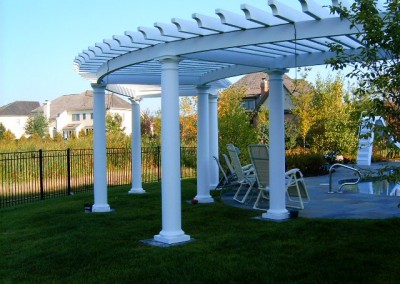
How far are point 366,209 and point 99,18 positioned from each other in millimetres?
6564

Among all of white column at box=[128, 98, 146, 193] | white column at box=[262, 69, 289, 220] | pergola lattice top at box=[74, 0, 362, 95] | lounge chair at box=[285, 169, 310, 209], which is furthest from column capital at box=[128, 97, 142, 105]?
white column at box=[262, 69, 289, 220]

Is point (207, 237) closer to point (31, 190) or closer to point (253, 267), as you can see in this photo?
point (253, 267)

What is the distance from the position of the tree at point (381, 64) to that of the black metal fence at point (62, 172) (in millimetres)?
10584

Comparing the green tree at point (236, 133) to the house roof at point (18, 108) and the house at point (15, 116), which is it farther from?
the house roof at point (18, 108)

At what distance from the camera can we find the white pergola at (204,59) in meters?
5.68

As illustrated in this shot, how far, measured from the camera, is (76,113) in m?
65.1

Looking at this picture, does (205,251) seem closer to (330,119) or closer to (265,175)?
(265,175)

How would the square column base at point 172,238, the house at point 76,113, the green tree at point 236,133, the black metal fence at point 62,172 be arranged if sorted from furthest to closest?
1. the house at point 76,113
2. the green tree at point 236,133
3. the black metal fence at point 62,172
4. the square column base at point 172,238

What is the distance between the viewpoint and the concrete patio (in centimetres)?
800

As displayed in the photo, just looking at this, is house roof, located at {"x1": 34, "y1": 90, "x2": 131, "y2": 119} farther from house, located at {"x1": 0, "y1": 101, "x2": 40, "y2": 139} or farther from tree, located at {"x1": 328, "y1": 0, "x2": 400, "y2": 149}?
tree, located at {"x1": 328, "y1": 0, "x2": 400, "y2": 149}

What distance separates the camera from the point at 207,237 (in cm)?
692

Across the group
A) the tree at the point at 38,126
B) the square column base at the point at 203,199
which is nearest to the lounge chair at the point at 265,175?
the square column base at the point at 203,199

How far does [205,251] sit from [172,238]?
0.66 m

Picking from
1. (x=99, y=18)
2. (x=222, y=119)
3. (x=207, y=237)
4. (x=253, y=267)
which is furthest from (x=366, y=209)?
(x=222, y=119)
